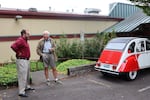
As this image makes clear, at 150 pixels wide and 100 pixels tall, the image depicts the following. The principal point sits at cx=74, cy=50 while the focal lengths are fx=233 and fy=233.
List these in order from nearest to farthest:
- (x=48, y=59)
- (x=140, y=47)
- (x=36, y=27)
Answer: (x=48, y=59), (x=140, y=47), (x=36, y=27)

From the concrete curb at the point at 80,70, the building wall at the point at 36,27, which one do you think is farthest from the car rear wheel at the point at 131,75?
the building wall at the point at 36,27

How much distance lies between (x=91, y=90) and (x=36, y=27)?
7674 mm

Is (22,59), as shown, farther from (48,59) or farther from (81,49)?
(81,49)

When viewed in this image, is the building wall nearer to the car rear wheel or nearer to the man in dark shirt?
the man in dark shirt

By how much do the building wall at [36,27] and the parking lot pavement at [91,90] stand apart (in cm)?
527

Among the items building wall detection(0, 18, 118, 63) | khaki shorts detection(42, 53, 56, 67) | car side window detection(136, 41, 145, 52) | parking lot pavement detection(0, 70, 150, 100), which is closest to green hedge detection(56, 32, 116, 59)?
building wall detection(0, 18, 118, 63)

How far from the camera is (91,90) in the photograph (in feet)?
27.1

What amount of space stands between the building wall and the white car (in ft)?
19.4

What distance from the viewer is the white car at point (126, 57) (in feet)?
30.6

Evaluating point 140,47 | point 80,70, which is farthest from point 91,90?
point 140,47

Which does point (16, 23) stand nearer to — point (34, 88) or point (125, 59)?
point (34, 88)

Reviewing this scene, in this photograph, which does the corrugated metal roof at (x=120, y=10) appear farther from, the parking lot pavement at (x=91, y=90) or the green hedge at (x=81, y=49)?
the parking lot pavement at (x=91, y=90)

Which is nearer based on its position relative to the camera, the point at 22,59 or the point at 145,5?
the point at 22,59

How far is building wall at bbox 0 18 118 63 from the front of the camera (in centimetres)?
1349
